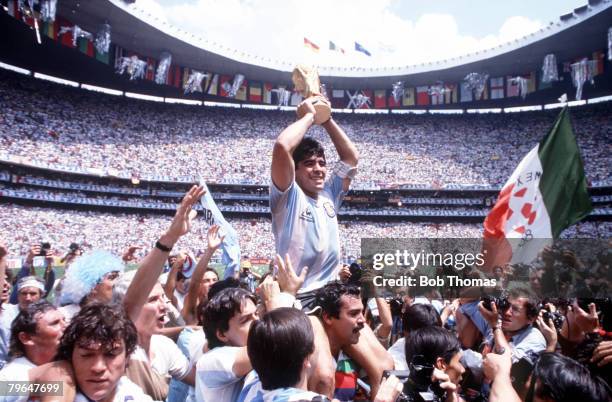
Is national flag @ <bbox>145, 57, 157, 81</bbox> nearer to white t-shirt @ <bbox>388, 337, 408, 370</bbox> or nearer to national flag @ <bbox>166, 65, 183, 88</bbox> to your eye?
national flag @ <bbox>166, 65, 183, 88</bbox>

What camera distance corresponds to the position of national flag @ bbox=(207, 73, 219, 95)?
121 feet

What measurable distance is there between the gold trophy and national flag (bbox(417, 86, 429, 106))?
37591 mm

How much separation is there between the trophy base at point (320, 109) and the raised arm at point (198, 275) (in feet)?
4.39

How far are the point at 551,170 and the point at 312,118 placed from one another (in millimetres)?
4349

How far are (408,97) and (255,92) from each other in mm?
12960

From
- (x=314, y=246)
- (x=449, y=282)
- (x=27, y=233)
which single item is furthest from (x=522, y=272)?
(x=27, y=233)

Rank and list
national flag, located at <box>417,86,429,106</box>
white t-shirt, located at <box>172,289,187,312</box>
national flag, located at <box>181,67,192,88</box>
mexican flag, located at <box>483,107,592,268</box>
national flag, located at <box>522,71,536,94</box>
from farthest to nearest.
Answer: national flag, located at <box>417,86,429,106</box> → national flag, located at <box>181,67,192,88</box> → national flag, located at <box>522,71,536,94</box> → mexican flag, located at <box>483,107,592,268</box> → white t-shirt, located at <box>172,289,187,312</box>

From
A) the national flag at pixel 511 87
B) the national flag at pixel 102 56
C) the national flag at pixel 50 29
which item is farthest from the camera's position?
the national flag at pixel 511 87

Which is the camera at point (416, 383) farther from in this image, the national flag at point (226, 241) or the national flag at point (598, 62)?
the national flag at point (598, 62)

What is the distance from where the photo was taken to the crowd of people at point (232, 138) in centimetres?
3275

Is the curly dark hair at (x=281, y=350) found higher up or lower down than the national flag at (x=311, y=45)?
lower down

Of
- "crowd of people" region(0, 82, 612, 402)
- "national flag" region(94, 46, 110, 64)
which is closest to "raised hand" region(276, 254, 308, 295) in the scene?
"crowd of people" region(0, 82, 612, 402)

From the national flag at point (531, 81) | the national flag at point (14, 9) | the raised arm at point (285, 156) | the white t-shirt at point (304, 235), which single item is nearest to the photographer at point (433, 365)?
the white t-shirt at point (304, 235)

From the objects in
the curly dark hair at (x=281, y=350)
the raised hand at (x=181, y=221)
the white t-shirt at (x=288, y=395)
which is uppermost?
the raised hand at (x=181, y=221)
